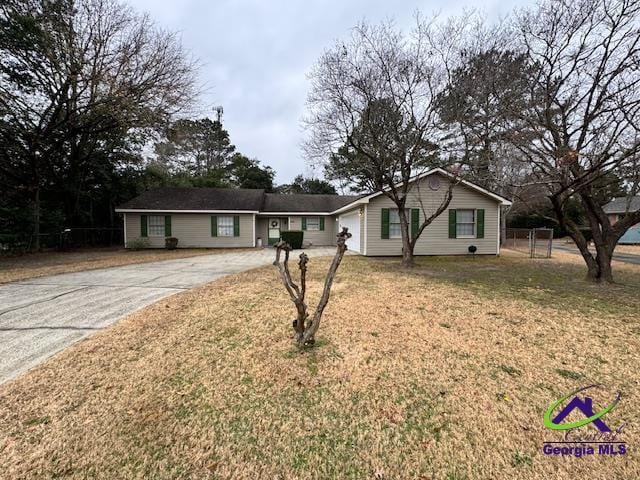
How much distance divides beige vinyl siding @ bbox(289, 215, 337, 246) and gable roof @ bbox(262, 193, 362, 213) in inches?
23.3

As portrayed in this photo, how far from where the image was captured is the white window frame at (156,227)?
15289 mm

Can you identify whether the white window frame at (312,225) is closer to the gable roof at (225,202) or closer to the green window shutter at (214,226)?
the gable roof at (225,202)

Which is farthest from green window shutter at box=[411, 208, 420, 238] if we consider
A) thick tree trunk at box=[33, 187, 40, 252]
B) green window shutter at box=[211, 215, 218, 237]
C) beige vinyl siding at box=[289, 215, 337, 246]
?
thick tree trunk at box=[33, 187, 40, 252]

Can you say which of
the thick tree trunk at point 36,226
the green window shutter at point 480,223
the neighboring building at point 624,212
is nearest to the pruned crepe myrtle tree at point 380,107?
the green window shutter at point 480,223

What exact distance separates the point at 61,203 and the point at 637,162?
2383 cm

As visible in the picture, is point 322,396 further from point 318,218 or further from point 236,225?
point 318,218

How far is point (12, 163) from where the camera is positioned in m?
13.1

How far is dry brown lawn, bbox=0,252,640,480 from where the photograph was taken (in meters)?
1.77

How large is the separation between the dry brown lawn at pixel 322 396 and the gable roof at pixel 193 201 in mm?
12308

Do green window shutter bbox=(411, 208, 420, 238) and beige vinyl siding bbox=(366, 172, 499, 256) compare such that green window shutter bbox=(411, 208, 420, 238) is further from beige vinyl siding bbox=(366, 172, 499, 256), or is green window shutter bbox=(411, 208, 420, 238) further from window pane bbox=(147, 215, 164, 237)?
window pane bbox=(147, 215, 164, 237)

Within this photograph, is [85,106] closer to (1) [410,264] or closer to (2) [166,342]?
(2) [166,342]

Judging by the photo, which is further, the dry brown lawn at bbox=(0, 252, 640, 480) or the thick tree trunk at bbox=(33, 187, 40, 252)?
the thick tree trunk at bbox=(33, 187, 40, 252)

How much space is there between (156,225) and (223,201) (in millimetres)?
3896

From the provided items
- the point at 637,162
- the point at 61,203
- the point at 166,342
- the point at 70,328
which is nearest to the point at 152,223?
the point at 61,203
